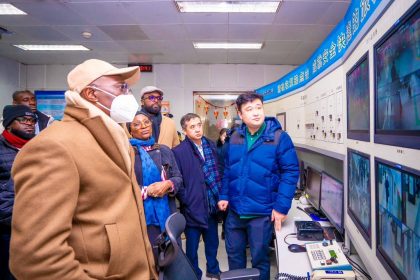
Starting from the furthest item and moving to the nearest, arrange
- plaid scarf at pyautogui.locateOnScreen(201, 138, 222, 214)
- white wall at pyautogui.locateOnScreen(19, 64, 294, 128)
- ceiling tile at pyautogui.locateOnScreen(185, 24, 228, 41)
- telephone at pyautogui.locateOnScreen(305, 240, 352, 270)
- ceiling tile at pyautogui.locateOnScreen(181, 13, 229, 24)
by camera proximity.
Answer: white wall at pyautogui.locateOnScreen(19, 64, 294, 128) → ceiling tile at pyautogui.locateOnScreen(185, 24, 228, 41) → ceiling tile at pyautogui.locateOnScreen(181, 13, 229, 24) → plaid scarf at pyautogui.locateOnScreen(201, 138, 222, 214) → telephone at pyautogui.locateOnScreen(305, 240, 352, 270)

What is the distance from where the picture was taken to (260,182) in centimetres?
190

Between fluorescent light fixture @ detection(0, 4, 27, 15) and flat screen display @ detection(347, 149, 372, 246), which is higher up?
fluorescent light fixture @ detection(0, 4, 27, 15)

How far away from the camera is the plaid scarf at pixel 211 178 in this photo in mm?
2441

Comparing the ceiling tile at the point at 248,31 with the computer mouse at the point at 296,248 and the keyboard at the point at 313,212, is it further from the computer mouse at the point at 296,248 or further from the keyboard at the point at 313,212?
the computer mouse at the point at 296,248

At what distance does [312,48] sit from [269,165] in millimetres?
3757

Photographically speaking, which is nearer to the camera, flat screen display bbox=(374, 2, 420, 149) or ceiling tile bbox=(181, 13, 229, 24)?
flat screen display bbox=(374, 2, 420, 149)

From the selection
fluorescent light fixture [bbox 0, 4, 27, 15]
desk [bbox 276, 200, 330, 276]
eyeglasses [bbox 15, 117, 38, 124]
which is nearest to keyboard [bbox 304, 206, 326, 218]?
desk [bbox 276, 200, 330, 276]

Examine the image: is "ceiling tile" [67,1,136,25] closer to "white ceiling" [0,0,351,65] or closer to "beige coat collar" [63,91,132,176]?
"white ceiling" [0,0,351,65]

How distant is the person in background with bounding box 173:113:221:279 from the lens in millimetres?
2338

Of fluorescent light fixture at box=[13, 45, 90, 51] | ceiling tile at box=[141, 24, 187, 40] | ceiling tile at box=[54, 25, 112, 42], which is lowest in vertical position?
ceiling tile at box=[141, 24, 187, 40]

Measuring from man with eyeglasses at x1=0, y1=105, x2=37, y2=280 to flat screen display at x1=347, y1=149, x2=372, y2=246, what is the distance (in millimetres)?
1940

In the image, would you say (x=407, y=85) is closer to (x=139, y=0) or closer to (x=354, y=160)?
(x=354, y=160)

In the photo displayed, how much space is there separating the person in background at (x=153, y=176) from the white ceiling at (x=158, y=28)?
72.2 inches

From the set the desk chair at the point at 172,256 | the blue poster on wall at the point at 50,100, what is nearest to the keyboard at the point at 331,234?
the desk chair at the point at 172,256
